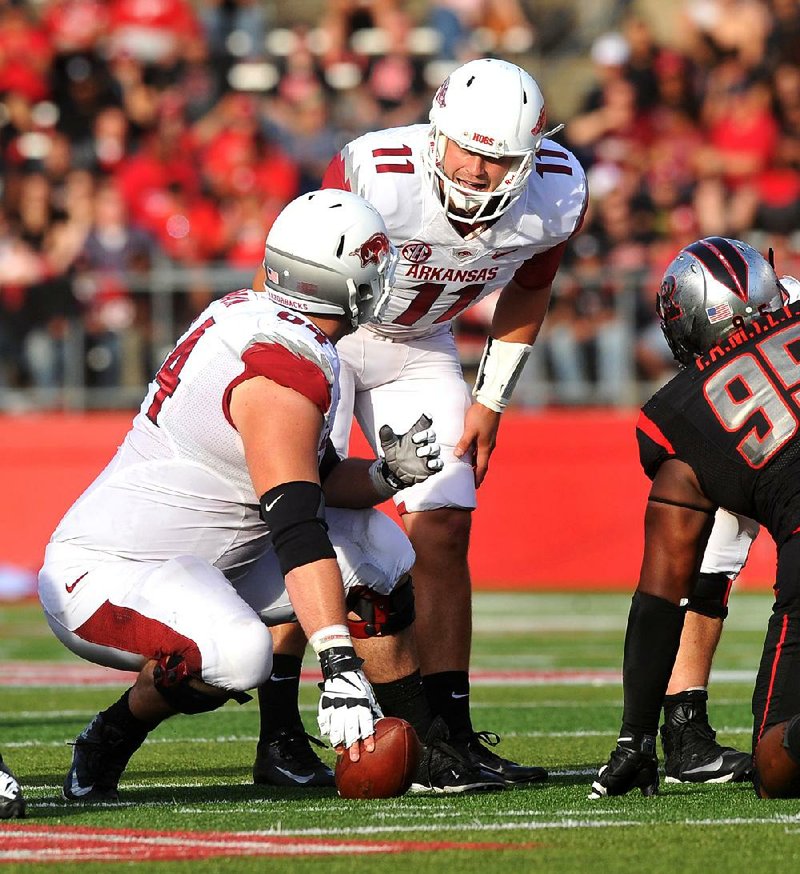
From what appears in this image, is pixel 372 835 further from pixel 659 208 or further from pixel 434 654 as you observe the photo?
pixel 659 208

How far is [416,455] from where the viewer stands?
441cm

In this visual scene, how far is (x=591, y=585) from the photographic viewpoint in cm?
1295

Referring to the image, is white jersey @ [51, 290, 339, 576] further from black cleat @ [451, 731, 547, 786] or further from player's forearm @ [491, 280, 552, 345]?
player's forearm @ [491, 280, 552, 345]

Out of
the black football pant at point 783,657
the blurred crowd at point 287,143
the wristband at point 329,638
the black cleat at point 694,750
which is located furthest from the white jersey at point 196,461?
the blurred crowd at point 287,143

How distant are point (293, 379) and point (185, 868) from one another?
48.9 inches

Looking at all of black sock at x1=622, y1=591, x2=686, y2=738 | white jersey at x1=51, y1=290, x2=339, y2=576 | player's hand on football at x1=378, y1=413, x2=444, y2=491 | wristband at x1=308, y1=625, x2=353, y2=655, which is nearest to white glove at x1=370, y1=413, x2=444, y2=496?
player's hand on football at x1=378, y1=413, x2=444, y2=491

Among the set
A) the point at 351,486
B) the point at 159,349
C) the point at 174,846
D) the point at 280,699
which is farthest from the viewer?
the point at 159,349

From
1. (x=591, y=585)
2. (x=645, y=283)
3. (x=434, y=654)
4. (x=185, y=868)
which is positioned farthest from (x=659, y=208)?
(x=185, y=868)

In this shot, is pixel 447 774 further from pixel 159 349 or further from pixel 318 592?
pixel 159 349

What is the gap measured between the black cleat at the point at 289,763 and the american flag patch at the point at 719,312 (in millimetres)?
1609

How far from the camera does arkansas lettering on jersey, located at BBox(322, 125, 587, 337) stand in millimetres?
5477

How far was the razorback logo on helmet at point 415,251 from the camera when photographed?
217 inches

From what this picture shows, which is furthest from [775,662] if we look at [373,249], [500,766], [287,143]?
[287,143]

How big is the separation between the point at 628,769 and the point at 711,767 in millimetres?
613
